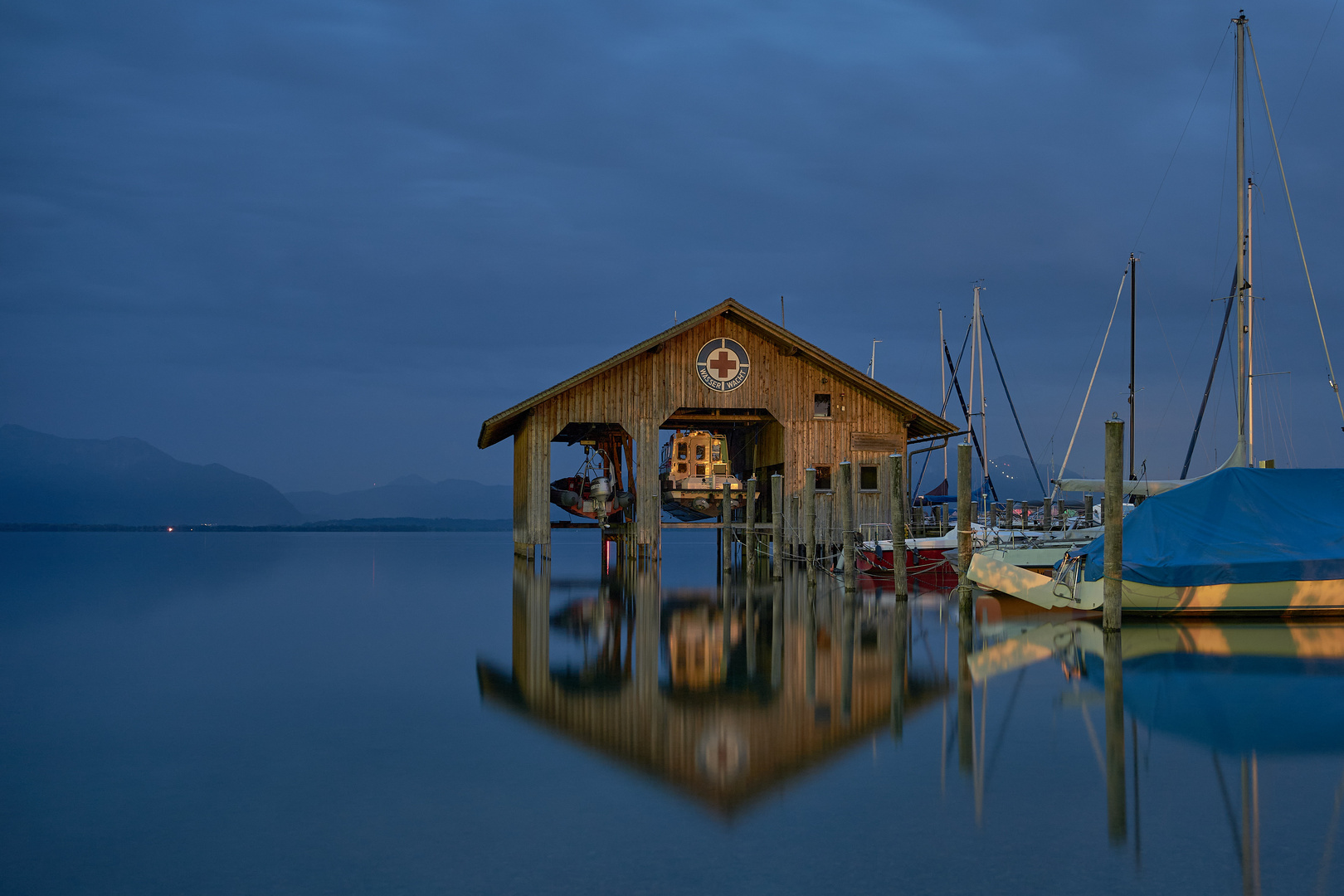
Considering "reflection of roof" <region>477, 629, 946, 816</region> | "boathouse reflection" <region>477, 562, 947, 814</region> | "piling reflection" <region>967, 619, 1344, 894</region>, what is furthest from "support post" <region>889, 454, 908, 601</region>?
"reflection of roof" <region>477, 629, 946, 816</region>

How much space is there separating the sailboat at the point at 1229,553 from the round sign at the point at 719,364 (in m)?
16.0

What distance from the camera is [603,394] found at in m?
34.5

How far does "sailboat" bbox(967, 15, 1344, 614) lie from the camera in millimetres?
18500

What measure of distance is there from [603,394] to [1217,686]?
24.0 m

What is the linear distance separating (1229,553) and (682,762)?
1382 cm

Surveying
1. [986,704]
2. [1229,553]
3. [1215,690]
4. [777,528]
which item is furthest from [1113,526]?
[777,528]

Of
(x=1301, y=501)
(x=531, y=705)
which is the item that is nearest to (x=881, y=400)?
(x=1301, y=501)

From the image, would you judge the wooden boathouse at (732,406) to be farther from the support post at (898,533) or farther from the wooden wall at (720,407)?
the support post at (898,533)

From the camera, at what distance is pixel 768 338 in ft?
116

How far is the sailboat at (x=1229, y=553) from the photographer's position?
18.5 metres

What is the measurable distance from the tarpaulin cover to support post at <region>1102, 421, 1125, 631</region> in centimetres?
188

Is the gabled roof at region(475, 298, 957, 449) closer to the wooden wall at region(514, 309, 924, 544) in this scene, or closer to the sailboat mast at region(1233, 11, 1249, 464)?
the wooden wall at region(514, 309, 924, 544)

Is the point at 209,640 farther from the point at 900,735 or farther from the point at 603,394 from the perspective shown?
the point at 603,394

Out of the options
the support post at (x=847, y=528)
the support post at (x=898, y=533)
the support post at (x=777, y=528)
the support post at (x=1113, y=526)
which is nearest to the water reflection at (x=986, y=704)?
the support post at (x=1113, y=526)
